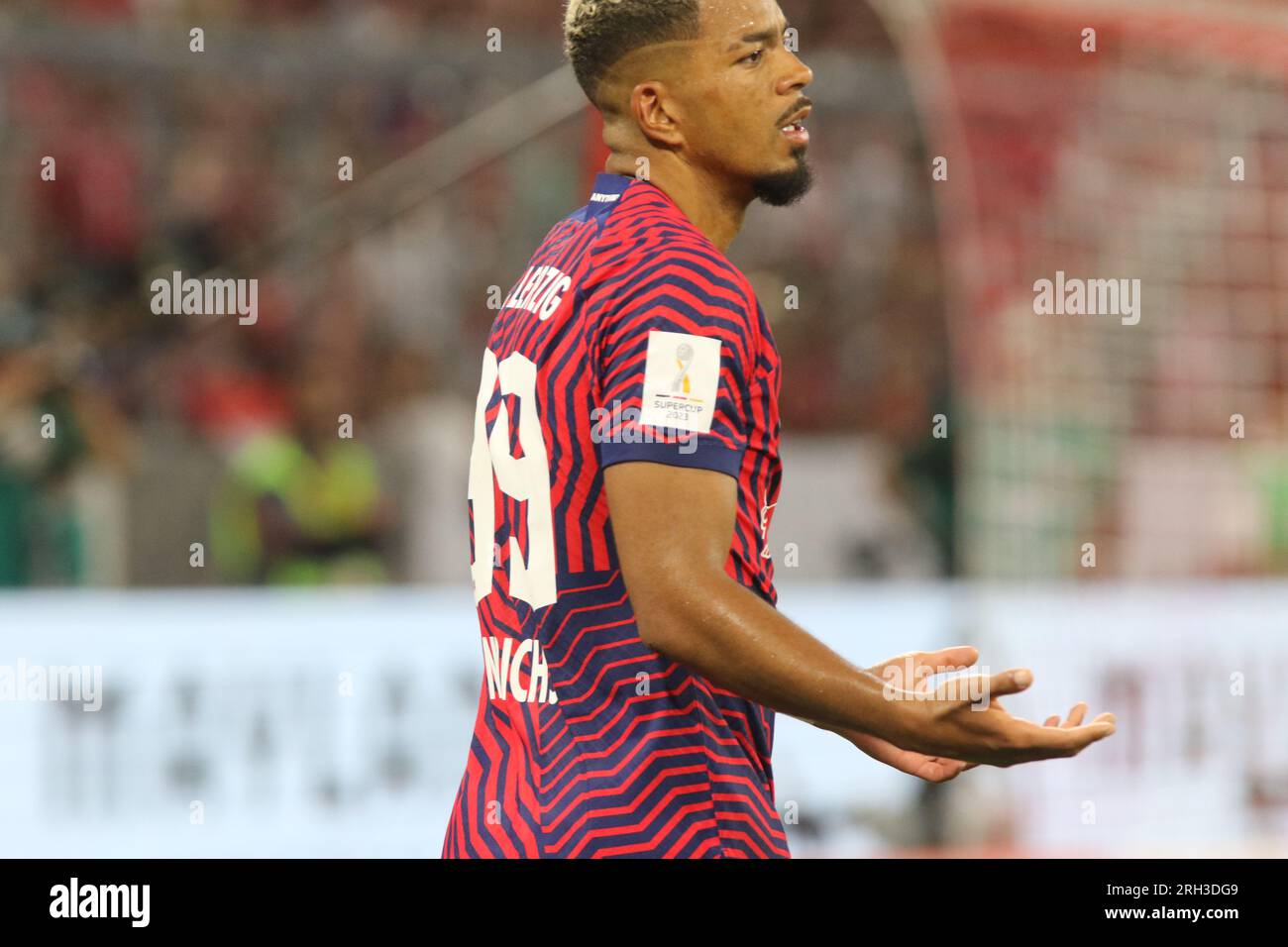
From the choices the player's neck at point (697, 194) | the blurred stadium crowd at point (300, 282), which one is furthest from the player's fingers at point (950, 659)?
Result: the blurred stadium crowd at point (300, 282)

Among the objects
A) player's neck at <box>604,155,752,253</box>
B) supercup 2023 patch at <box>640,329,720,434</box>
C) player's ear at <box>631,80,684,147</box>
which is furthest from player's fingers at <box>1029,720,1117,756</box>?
player's ear at <box>631,80,684,147</box>

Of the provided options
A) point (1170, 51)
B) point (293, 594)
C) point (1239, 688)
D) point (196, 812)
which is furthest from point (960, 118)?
point (196, 812)

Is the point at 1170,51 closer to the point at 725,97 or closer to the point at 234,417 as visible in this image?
the point at 234,417

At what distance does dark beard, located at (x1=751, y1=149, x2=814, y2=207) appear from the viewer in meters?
2.63

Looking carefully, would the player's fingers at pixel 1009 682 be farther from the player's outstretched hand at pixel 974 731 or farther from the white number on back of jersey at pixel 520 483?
the white number on back of jersey at pixel 520 483

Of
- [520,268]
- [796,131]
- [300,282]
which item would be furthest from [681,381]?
[300,282]

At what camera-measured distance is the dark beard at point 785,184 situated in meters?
2.63

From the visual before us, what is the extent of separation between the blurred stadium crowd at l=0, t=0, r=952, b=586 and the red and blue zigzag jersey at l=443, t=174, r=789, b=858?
16.0 ft

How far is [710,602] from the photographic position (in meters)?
2.19

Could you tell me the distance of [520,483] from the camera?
246 cm

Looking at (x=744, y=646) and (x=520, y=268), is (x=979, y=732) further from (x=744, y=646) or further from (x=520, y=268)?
(x=520, y=268)

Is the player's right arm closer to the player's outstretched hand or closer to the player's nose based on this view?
the player's outstretched hand

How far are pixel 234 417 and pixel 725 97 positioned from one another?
570 cm

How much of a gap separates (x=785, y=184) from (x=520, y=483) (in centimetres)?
59
